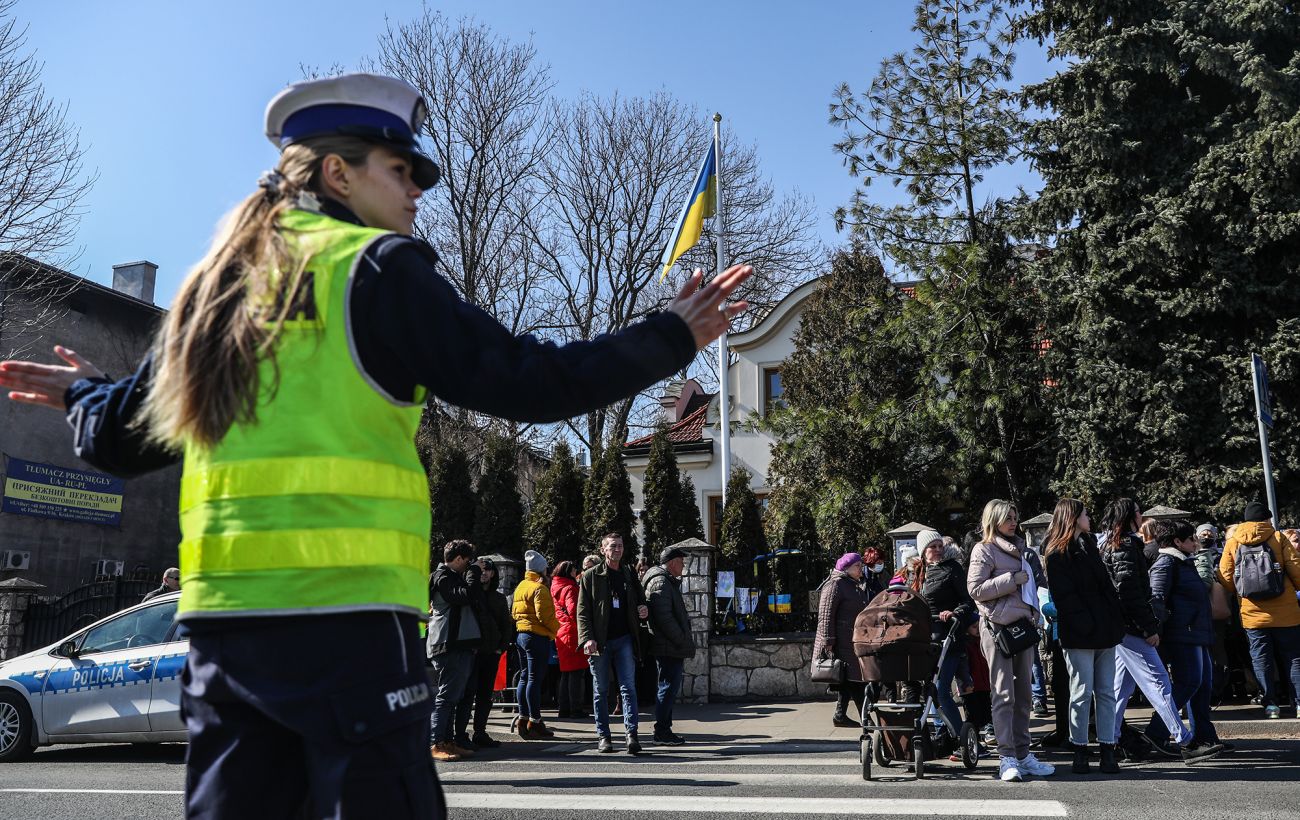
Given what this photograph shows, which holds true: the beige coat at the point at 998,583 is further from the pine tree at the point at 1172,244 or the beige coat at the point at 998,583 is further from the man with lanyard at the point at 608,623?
the pine tree at the point at 1172,244

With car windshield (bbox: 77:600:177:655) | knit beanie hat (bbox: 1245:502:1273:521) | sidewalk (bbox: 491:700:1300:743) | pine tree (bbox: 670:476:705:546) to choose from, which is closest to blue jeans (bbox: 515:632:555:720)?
sidewalk (bbox: 491:700:1300:743)

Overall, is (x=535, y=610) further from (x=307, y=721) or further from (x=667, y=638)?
(x=307, y=721)

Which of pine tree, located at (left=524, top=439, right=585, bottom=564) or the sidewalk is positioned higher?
pine tree, located at (left=524, top=439, right=585, bottom=564)

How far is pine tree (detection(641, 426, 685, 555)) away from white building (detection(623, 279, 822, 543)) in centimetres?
651

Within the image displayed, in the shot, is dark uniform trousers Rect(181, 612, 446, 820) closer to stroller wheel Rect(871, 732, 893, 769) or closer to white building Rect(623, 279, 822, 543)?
stroller wheel Rect(871, 732, 893, 769)

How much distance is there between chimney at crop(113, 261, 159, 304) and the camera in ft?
99.2

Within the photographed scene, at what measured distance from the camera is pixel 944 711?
8.62 metres

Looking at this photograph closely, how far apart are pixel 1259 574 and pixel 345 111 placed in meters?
10.5

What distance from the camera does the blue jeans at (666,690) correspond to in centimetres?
1130

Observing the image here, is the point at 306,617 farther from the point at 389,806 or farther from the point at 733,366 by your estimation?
the point at 733,366

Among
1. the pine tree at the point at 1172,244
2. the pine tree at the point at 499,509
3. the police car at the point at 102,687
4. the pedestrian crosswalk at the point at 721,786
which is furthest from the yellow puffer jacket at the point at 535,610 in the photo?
the pine tree at the point at 499,509

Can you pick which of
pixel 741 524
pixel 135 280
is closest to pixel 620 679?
pixel 741 524

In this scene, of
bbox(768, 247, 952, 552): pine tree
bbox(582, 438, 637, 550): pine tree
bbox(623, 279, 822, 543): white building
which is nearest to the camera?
bbox(768, 247, 952, 552): pine tree

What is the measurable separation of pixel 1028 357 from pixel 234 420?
1920 cm
